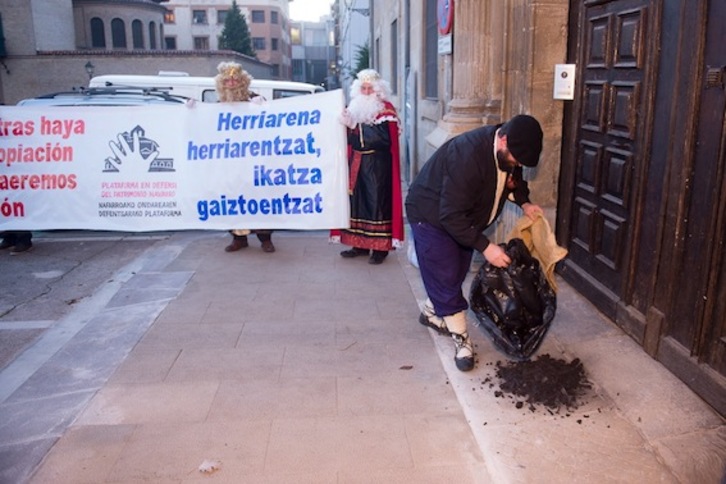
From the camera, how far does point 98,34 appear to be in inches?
1561

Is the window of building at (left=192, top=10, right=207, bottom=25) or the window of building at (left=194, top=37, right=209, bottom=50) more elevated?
the window of building at (left=192, top=10, right=207, bottom=25)

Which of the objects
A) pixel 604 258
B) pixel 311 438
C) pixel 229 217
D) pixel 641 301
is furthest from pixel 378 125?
pixel 311 438

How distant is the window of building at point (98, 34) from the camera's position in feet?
129

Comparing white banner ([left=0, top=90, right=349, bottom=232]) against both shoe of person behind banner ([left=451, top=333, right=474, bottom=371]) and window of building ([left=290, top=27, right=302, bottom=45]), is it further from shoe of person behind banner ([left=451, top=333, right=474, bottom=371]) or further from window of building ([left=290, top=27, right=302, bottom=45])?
window of building ([left=290, top=27, right=302, bottom=45])

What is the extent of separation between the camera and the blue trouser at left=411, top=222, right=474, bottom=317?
159 inches

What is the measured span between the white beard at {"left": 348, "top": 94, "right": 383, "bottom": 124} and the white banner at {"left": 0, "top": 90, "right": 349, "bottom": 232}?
0.77 feet

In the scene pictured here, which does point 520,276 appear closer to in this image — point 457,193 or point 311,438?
point 457,193

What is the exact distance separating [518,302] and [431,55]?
22.0 feet

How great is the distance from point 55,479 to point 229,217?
3.93 meters

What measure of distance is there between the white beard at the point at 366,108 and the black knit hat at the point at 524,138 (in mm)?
2931

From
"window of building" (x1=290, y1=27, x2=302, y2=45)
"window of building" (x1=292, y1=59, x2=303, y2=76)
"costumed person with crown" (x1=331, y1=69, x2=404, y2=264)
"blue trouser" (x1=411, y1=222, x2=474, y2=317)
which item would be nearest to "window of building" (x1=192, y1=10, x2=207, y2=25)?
"window of building" (x1=292, y1=59, x2=303, y2=76)

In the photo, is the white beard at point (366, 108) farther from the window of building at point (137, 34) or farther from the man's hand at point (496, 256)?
the window of building at point (137, 34)

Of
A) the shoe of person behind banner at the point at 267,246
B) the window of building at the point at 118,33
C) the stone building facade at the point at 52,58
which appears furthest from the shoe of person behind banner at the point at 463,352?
the window of building at the point at 118,33

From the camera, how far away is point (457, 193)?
366 cm
